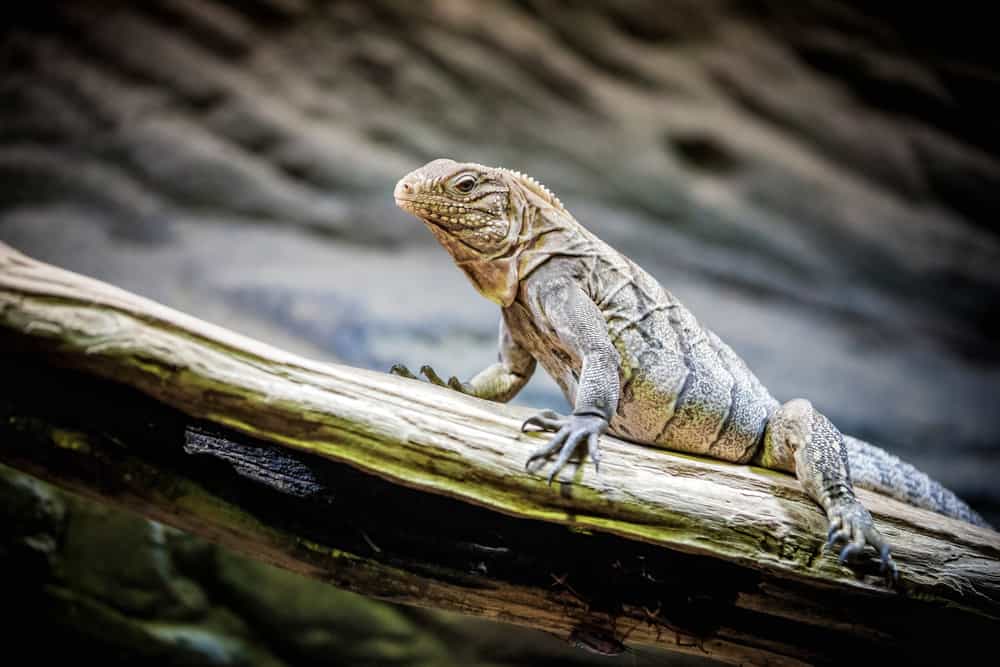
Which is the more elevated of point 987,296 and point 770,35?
point 770,35

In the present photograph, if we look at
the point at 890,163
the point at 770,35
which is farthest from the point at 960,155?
the point at 770,35

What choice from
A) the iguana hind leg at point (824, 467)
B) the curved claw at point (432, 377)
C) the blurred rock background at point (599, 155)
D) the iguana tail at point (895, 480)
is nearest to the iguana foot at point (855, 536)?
the iguana hind leg at point (824, 467)

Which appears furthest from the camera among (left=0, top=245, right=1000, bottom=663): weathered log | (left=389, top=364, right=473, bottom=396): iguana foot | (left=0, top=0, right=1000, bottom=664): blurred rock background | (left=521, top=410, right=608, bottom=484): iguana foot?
(left=0, top=0, right=1000, bottom=664): blurred rock background

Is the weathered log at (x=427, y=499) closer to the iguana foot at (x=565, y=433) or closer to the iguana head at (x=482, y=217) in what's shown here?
the iguana foot at (x=565, y=433)

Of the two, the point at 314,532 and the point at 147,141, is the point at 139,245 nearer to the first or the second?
the point at 147,141

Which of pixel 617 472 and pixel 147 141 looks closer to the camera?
pixel 617 472

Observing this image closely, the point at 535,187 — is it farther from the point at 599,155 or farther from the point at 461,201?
the point at 599,155

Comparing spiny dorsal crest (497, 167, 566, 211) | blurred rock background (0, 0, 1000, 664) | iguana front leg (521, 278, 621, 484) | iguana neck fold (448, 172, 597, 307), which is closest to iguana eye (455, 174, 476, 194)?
iguana neck fold (448, 172, 597, 307)

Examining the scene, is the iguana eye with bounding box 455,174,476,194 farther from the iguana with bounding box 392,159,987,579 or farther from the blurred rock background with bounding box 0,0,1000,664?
the blurred rock background with bounding box 0,0,1000,664
